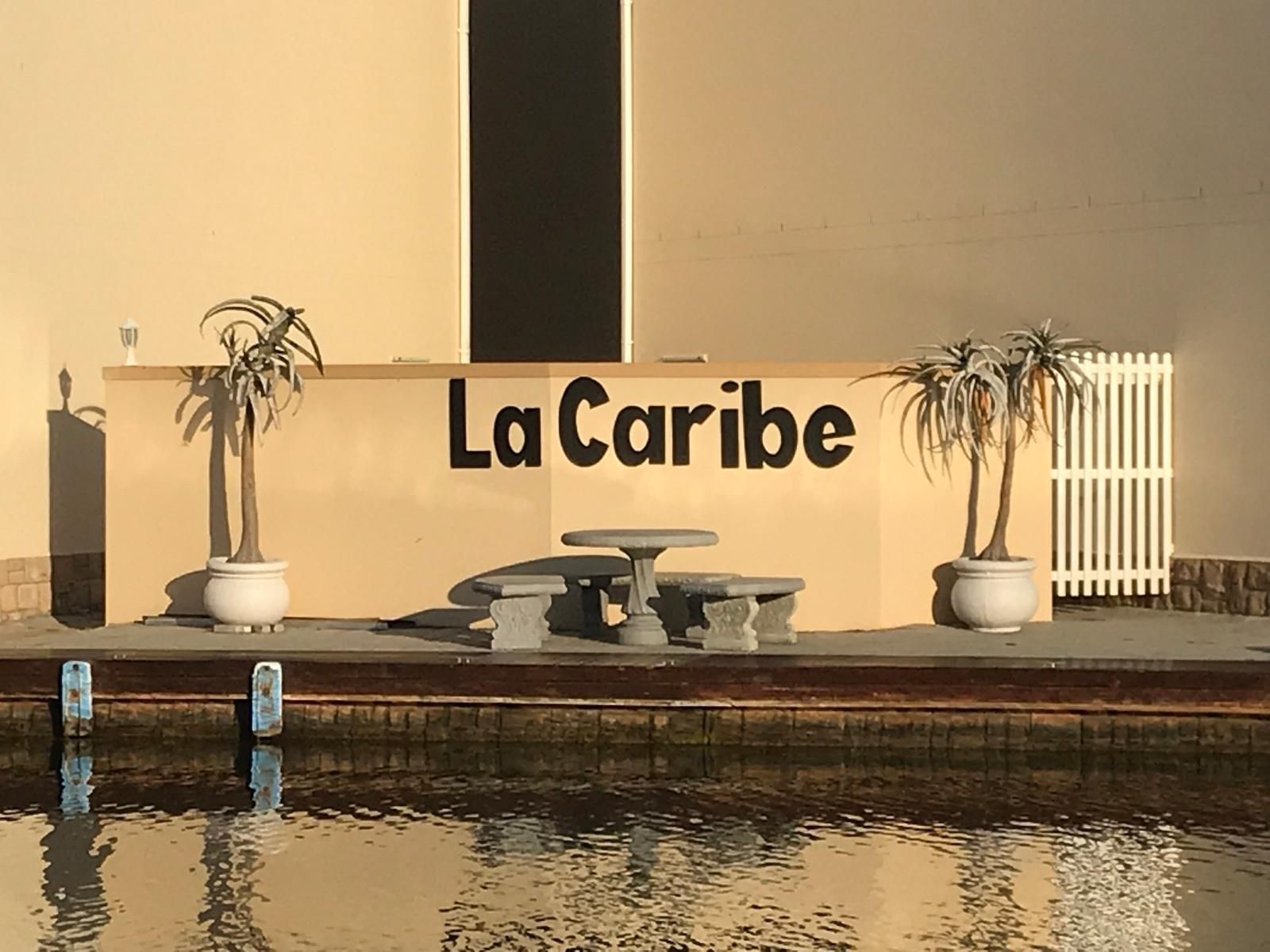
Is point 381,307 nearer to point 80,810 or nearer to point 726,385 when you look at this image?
point 726,385

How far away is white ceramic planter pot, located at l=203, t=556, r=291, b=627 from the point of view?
1362cm

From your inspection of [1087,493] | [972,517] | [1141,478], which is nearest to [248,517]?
[972,517]

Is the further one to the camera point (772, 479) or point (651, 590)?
point (772, 479)

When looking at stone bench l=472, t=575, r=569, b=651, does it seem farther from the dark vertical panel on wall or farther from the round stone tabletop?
the dark vertical panel on wall

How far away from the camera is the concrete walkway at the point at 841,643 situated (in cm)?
1248

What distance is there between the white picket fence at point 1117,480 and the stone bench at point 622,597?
9.83ft

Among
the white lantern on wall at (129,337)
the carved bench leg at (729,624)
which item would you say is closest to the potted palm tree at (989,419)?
the carved bench leg at (729,624)

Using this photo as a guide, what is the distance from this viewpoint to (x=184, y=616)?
1452cm

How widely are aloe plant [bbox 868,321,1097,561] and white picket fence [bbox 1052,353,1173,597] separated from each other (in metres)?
1.05

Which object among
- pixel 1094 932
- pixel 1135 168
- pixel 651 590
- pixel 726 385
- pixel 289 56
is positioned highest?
pixel 289 56

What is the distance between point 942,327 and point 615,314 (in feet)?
11.3

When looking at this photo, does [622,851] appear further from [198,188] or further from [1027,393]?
[198,188]

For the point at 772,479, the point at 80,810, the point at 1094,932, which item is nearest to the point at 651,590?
the point at 772,479

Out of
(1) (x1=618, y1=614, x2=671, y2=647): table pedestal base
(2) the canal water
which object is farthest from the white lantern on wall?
(1) (x1=618, y1=614, x2=671, y2=647): table pedestal base
